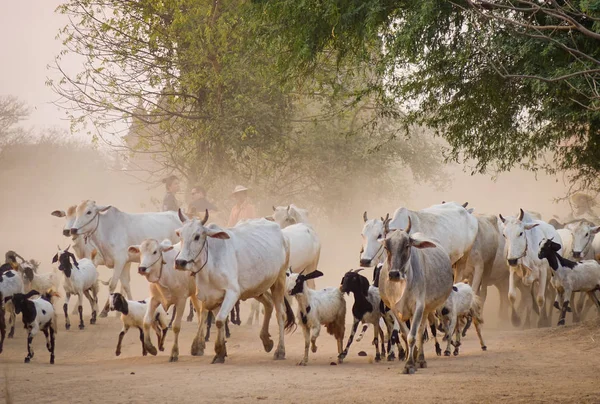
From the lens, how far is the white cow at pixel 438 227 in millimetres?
12281

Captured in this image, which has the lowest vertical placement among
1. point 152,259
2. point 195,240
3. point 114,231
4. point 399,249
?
point 399,249

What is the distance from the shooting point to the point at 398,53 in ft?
41.5

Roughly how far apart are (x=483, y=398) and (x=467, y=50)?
21.3 feet

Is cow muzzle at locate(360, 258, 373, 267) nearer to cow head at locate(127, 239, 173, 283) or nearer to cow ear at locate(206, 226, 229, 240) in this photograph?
cow ear at locate(206, 226, 229, 240)

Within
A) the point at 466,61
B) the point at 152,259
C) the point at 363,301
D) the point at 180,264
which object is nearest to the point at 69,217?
the point at 152,259

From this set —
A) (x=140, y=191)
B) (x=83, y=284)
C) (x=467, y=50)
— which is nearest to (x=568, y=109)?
(x=467, y=50)

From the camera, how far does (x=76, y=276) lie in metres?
16.0

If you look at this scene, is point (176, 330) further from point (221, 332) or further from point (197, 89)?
point (197, 89)

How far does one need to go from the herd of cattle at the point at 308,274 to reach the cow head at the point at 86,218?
0.02 meters

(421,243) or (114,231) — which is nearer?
(421,243)

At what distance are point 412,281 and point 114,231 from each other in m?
8.10

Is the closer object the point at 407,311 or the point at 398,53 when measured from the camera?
the point at 407,311

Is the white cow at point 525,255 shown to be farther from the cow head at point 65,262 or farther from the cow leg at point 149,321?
the cow head at point 65,262

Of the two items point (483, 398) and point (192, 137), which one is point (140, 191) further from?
point (483, 398)
